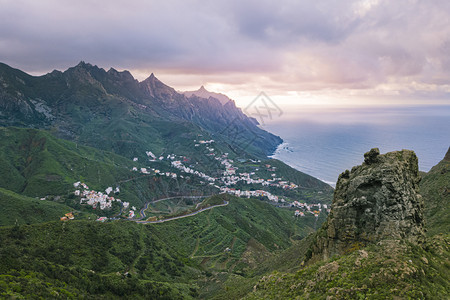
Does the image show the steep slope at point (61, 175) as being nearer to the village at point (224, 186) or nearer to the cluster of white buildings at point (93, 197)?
the cluster of white buildings at point (93, 197)

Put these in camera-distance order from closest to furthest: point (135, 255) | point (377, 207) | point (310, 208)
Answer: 1. point (377, 207)
2. point (135, 255)
3. point (310, 208)

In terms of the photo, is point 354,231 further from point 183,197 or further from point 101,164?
point 101,164

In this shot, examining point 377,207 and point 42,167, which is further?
point 42,167

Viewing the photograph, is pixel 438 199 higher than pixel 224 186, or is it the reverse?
pixel 438 199

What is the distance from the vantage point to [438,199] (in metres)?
42.0

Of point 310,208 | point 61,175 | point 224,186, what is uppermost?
point 310,208

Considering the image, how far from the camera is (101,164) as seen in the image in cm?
13612

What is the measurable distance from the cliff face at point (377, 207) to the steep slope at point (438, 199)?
15014mm

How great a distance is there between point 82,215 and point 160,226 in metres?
39.2

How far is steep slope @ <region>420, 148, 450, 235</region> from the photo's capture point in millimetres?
33281

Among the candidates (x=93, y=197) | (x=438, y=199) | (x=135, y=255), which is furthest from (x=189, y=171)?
(x=438, y=199)

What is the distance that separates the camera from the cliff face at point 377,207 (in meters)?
18.9

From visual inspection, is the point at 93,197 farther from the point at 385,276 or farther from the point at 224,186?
the point at 385,276

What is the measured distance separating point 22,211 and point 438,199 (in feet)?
348
